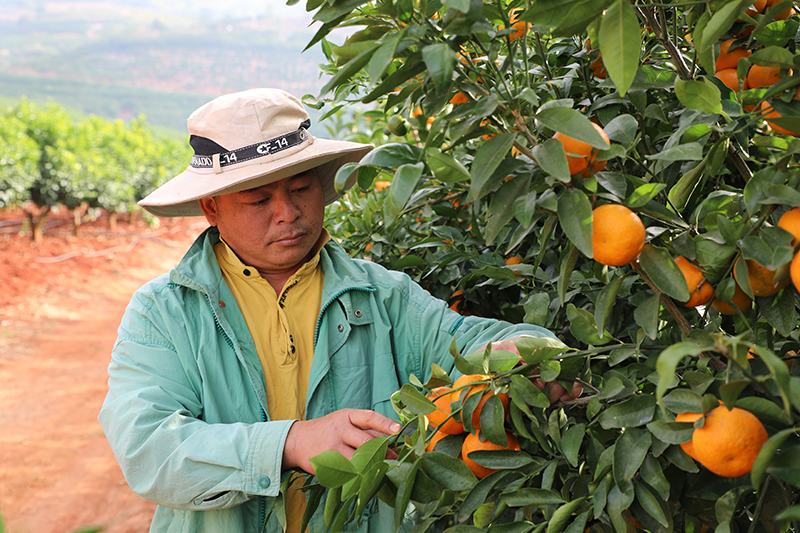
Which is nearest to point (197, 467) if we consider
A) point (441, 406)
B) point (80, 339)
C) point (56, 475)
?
point (441, 406)

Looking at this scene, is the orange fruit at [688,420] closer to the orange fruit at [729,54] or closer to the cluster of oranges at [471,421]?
the cluster of oranges at [471,421]

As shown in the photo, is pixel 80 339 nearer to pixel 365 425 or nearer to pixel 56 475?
pixel 56 475

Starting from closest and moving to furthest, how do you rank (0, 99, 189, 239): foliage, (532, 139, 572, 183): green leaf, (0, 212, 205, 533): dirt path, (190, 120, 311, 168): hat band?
(532, 139, 572, 183): green leaf < (190, 120, 311, 168): hat band < (0, 212, 205, 533): dirt path < (0, 99, 189, 239): foliage

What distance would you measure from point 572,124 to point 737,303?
275mm

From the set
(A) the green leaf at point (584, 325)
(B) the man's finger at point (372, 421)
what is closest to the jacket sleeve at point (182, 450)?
(B) the man's finger at point (372, 421)

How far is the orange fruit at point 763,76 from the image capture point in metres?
0.72

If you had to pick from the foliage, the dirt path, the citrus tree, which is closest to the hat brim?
the citrus tree

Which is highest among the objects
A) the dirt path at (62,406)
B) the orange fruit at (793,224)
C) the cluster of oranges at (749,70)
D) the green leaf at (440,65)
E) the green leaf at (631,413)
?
the green leaf at (440,65)

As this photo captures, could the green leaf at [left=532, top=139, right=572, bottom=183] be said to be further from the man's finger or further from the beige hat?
the beige hat

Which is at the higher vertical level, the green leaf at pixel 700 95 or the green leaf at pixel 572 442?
the green leaf at pixel 700 95

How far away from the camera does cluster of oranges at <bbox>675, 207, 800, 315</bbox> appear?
1.73 feet

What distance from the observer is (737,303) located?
64 cm

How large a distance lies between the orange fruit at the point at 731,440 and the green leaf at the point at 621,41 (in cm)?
28

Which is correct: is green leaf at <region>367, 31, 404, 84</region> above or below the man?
above
